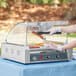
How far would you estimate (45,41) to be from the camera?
8.34 ft

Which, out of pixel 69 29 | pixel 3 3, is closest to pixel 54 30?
pixel 69 29

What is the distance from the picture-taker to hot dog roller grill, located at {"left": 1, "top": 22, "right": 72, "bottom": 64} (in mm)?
2352

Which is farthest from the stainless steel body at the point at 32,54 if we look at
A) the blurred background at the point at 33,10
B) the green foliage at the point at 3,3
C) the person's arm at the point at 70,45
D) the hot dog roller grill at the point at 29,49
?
the blurred background at the point at 33,10

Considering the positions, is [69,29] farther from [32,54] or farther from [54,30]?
[32,54]

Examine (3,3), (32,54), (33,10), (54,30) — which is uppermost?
(3,3)

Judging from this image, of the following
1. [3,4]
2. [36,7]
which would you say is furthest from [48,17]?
[3,4]

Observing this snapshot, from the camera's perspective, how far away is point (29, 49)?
7.66 feet

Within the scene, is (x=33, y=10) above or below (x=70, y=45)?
above

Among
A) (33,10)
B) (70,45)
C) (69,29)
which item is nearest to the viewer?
(70,45)

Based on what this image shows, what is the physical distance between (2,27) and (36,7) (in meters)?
2.17

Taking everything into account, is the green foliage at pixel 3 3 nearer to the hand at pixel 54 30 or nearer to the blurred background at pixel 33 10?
the blurred background at pixel 33 10

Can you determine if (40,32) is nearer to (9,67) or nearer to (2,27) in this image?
(9,67)

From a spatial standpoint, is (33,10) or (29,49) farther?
(33,10)

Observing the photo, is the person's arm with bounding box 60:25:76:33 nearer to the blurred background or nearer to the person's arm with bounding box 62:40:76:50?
the person's arm with bounding box 62:40:76:50
